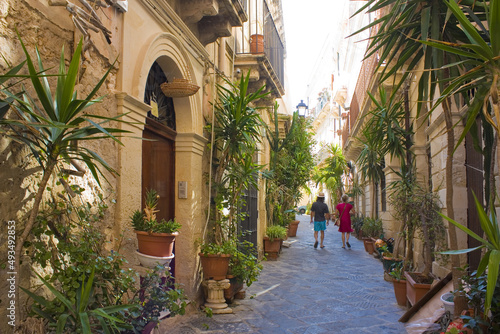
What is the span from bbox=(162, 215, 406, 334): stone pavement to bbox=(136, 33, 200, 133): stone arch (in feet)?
8.11

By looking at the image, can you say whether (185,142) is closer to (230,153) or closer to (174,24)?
(230,153)

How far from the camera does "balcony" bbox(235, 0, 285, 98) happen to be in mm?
8500

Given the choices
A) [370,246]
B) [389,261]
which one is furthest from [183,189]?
[370,246]

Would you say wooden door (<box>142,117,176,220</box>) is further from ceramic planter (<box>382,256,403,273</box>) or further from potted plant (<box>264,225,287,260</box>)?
potted plant (<box>264,225,287,260</box>)

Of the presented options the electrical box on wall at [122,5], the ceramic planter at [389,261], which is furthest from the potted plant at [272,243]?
the electrical box on wall at [122,5]

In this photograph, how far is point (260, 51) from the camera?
9.32m

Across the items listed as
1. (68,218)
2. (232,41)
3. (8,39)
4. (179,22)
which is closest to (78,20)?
(8,39)

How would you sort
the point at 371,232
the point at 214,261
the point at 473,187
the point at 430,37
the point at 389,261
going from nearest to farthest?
the point at 430,37 → the point at 473,187 → the point at 214,261 → the point at 389,261 → the point at 371,232

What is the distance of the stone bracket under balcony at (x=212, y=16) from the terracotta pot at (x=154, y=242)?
3066mm

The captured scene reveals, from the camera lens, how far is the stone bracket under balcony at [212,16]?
18.9 ft

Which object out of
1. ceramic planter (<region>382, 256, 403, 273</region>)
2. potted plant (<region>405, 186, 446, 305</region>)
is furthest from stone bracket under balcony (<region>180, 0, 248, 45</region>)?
ceramic planter (<region>382, 256, 403, 273</region>)

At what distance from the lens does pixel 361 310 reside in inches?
242

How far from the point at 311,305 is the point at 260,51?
17.4 feet

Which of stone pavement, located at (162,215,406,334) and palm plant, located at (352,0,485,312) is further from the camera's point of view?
stone pavement, located at (162,215,406,334)
